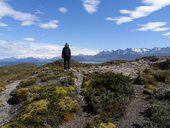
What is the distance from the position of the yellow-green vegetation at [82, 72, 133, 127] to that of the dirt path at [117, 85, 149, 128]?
1.74ft

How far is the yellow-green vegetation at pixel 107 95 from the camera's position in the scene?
2594 cm

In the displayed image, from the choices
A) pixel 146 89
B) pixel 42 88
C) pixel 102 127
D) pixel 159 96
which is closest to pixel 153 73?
pixel 146 89

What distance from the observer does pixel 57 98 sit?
28.5m

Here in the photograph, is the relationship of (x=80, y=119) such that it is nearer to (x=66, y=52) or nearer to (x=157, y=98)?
(x=157, y=98)

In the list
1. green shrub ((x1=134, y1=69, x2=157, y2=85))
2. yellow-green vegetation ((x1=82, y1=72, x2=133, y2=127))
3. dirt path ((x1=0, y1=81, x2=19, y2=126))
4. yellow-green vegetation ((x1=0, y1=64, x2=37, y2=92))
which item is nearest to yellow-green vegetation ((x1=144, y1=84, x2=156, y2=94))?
green shrub ((x1=134, y1=69, x2=157, y2=85))

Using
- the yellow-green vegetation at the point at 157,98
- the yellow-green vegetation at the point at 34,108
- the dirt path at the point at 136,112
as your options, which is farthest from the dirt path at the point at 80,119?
the yellow-green vegetation at the point at 157,98

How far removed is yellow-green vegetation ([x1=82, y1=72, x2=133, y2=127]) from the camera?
25.9 m

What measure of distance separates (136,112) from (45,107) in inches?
288

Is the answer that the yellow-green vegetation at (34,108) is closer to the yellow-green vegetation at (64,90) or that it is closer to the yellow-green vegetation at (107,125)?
the yellow-green vegetation at (64,90)

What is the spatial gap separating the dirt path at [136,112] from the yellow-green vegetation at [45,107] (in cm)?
405

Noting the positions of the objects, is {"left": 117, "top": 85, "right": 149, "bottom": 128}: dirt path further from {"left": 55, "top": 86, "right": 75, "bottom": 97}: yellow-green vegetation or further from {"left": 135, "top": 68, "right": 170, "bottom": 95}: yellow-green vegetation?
{"left": 55, "top": 86, "right": 75, "bottom": 97}: yellow-green vegetation

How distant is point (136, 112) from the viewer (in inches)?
1050

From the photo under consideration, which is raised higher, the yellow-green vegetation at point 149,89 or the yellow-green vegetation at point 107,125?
the yellow-green vegetation at point 149,89

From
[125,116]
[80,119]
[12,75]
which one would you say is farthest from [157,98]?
[12,75]
